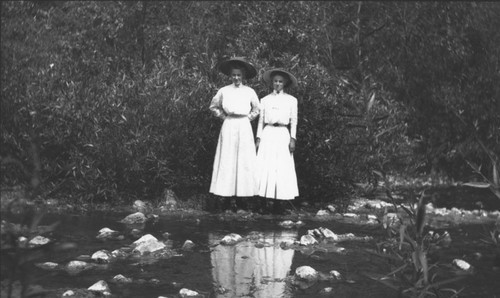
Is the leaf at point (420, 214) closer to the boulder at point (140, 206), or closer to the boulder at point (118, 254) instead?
the boulder at point (118, 254)

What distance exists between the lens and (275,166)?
11.7 metres

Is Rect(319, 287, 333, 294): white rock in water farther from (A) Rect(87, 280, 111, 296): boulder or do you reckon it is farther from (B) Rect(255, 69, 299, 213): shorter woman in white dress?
(B) Rect(255, 69, 299, 213): shorter woman in white dress

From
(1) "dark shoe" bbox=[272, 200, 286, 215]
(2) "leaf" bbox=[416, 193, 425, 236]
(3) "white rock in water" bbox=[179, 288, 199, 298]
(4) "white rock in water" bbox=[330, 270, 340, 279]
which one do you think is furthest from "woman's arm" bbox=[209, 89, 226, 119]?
(2) "leaf" bbox=[416, 193, 425, 236]

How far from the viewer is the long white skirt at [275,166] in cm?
1161

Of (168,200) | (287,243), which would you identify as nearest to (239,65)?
(168,200)

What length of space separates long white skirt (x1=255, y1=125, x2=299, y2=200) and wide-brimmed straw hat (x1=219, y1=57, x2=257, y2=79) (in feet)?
2.81

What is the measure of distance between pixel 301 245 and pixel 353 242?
2.30ft

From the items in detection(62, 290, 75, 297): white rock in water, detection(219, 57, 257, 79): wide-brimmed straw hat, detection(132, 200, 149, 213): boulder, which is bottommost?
detection(132, 200, 149, 213): boulder

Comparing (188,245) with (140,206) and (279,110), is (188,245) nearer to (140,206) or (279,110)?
(279,110)

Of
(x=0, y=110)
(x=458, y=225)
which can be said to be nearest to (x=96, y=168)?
(x=0, y=110)

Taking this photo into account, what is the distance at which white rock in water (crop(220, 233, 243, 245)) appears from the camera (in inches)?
344

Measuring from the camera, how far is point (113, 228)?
9656mm

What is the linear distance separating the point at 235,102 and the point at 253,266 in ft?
14.6

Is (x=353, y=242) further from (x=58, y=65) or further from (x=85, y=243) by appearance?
(x=58, y=65)
